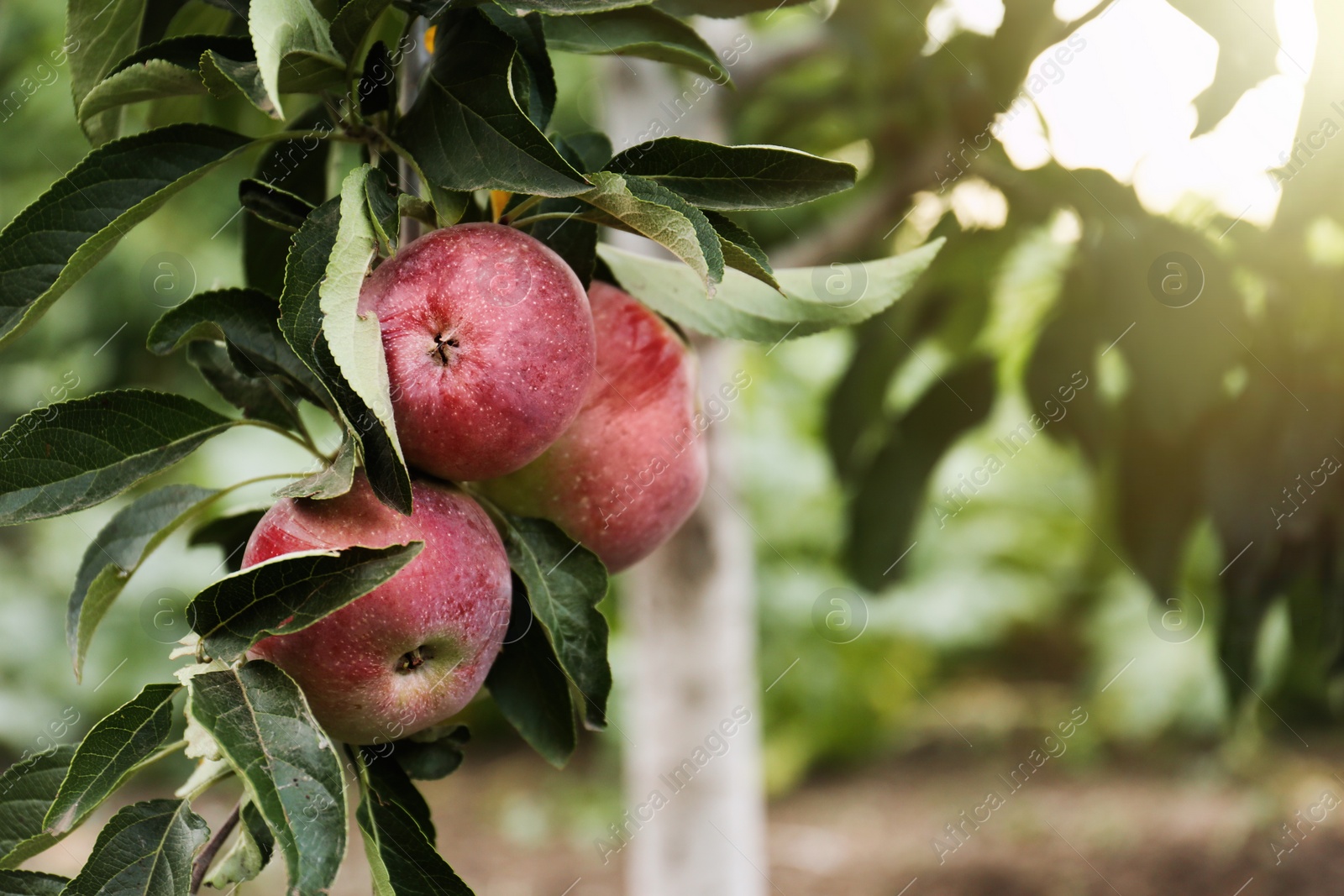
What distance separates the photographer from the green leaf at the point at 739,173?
1.73ft

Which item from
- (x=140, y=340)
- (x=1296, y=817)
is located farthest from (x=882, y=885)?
(x=140, y=340)

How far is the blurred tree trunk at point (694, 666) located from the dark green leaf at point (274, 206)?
96cm

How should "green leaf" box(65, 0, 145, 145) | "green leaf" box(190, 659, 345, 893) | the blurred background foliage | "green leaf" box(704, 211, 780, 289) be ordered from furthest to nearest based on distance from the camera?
the blurred background foliage < "green leaf" box(65, 0, 145, 145) < "green leaf" box(704, 211, 780, 289) < "green leaf" box(190, 659, 345, 893)

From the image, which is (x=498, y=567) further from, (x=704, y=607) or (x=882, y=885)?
(x=882, y=885)

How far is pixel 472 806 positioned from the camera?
4.06m

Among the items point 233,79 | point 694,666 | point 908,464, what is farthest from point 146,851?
point 908,464

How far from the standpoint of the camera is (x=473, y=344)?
51cm

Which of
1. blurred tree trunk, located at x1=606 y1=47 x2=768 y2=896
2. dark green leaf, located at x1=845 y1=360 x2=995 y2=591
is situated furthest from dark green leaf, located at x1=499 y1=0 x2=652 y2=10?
dark green leaf, located at x1=845 y1=360 x2=995 y2=591

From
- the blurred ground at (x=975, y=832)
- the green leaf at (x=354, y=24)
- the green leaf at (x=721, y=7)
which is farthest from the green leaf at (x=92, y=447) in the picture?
the blurred ground at (x=975, y=832)

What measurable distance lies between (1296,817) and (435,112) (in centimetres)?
350

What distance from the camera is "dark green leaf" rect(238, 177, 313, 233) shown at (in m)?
0.55

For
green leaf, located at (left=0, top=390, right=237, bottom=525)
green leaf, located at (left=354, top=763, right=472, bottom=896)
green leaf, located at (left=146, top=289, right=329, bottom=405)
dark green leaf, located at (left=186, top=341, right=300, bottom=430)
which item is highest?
green leaf, located at (left=146, top=289, right=329, bottom=405)

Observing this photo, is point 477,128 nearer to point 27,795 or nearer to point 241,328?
point 241,328

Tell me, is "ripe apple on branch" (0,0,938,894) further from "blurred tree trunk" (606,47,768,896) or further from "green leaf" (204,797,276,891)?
"blurred tree trunk" (606,47,768,896)
